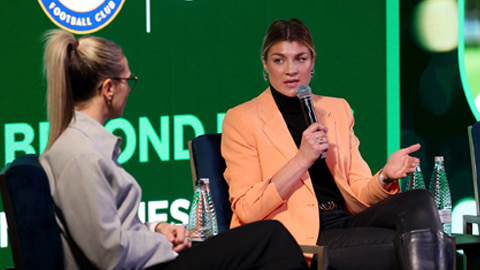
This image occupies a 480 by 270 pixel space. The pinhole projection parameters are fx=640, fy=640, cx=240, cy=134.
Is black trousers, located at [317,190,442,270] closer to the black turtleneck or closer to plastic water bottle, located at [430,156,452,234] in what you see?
the black turtleneck

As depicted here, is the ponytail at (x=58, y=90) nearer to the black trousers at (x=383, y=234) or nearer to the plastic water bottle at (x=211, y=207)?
the plastic water bottle at (x=211, y=207)

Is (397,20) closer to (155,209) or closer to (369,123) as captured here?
(369,123)

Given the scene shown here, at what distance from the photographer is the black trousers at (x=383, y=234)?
226cm

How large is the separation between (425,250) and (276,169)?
70 cm

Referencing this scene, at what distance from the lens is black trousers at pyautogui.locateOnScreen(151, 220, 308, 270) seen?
1.79 metres

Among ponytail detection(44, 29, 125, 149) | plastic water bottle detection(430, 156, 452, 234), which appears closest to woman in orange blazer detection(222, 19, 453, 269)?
plastic water bottle detection(430, 156, 452, 234)

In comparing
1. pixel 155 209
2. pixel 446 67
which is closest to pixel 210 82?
pixel 155 209

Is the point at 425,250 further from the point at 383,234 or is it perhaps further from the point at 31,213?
the point at 31,213

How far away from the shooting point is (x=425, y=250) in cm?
216

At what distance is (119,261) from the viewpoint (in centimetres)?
166

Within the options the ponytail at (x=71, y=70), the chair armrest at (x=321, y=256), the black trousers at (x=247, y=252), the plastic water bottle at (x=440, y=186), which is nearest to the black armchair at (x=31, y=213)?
the ponytail at (x=71, y=70)

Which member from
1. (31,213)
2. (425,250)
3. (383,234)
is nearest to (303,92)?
(383,234)

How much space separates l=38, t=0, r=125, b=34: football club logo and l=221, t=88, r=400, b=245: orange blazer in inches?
45.5

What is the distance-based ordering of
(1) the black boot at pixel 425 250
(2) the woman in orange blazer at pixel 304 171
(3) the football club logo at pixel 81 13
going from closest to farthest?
1. (1) the black boot at pixel 425 250
2. (2) the woman in orange blazer at pixel 304 171
3. (3) the football club logo at pixel 81 13
